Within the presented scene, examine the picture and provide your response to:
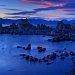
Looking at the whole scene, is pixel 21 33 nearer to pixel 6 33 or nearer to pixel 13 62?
pixel 6 33

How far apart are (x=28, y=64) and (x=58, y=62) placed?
4224 mm

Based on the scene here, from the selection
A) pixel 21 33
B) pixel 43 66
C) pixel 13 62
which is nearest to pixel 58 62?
pixel 43 66

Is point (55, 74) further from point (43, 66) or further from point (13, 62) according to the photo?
point (13, 62)

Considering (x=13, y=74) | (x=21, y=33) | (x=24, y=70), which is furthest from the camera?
(x=21, y=33)

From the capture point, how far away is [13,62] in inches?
1467

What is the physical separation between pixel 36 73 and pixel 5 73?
3400 mm

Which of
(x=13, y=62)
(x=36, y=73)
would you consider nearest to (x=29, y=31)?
(x=13, y=62)

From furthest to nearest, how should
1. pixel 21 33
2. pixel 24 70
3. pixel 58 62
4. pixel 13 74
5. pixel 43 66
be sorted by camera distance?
pixel 21 33 < pixel 58 62 < pixel 43 66 < pixel 24 70 < pixel 13 74

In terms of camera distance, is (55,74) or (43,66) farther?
(43,66)

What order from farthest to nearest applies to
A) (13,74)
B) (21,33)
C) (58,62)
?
(21,33), (58,62), (13,74)

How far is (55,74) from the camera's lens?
29031 millimetres

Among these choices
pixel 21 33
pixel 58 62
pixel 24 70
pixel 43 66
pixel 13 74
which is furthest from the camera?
pixel 21 33

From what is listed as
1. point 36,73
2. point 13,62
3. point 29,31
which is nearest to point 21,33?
point 29,31

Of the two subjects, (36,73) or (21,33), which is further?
(21,33)
